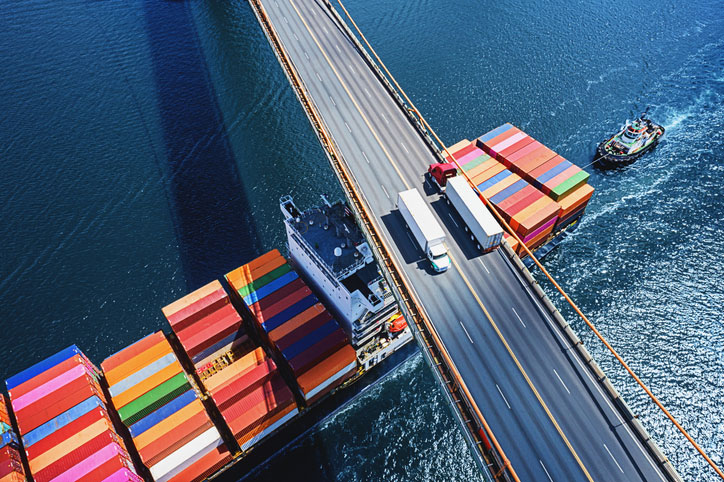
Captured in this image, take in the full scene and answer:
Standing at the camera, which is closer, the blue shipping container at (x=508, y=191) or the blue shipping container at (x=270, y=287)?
the blue shipping container at (x=270, y=287)

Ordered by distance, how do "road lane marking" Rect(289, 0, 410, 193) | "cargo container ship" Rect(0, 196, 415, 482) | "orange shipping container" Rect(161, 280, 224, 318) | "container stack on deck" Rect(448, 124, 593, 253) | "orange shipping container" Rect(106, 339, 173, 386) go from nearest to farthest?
"cargo container ship" Rect(0, 196, 415, 482) → "orange shipping container" Rect(106, 339, 173, 386) → "road lane marking" Rect(289, 0, 410, 193) → "orange shipping container" Rect(161, 280, 224, 318) → "container stack on deck" Rect(448, 124, 593, 253)

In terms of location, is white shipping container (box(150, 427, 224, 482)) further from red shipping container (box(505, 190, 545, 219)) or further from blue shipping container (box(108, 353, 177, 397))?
red shipping container (box(505, 190, 545, 219))

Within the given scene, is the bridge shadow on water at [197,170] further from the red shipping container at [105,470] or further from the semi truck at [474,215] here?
the semi truck at [474,215]

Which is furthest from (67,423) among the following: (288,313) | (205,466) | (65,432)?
(288,313)

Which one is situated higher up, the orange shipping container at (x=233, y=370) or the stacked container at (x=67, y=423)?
the stacked container at (x=67, y=423)

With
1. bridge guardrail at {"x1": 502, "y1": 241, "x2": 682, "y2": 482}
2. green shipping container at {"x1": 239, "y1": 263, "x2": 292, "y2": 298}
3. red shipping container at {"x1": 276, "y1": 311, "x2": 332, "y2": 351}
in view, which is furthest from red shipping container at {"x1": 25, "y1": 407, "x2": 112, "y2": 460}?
bridge guardrail at {"x1": 502, "y1": 241, "x2": 682, "y2": 482}

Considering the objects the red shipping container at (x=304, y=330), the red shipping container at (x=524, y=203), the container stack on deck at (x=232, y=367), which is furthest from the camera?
the red shipping container at (x=524, y=203)

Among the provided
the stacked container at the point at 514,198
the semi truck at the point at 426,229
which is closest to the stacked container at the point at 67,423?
the semi truck at the point at 426,229
